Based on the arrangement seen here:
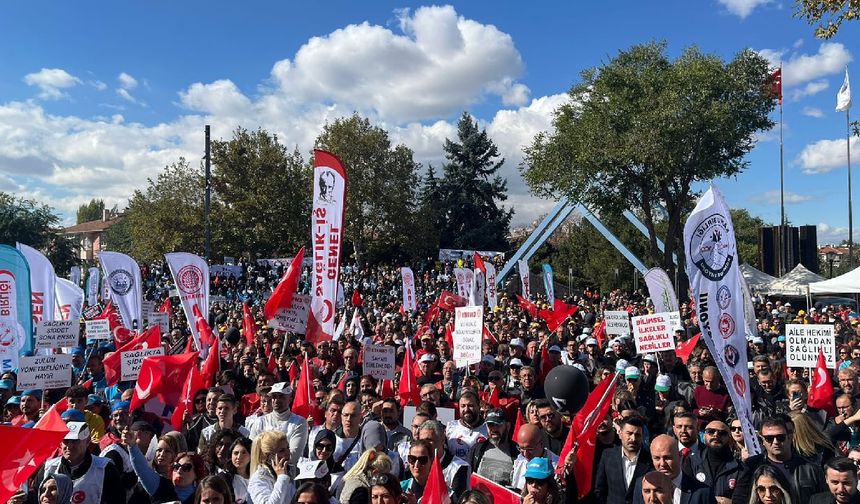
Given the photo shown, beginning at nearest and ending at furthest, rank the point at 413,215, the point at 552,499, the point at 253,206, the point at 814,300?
the point at 552,499 < the point at 814,300 < the point at 253,206 < the point at 413,215

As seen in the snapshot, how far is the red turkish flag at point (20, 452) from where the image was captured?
381 cm

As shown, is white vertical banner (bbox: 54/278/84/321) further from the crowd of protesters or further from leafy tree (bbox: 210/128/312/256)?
leafy tree (bbox: 210/128/312/256)

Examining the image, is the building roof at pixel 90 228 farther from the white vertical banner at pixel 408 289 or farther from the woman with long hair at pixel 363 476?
the woman with long hair at pixel 363 476

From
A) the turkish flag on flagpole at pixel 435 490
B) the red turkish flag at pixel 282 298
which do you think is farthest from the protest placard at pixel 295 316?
the turkish flag on flagpole at pixel 435 490

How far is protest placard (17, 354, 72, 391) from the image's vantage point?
9.05 m

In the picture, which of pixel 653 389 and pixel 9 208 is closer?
pixel 653 389

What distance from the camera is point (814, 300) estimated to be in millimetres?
36469

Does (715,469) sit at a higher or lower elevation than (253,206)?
lower

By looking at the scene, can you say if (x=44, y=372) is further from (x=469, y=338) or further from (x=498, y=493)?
(x=498, y=493)

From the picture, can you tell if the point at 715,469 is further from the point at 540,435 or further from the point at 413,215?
the point at 413,215

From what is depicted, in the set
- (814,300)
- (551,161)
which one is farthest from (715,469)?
(814,300)

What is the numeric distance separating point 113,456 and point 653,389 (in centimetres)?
610

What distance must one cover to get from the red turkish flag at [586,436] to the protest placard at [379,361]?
4295 millimetres

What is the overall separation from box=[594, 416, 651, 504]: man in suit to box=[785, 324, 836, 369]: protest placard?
575 cm
